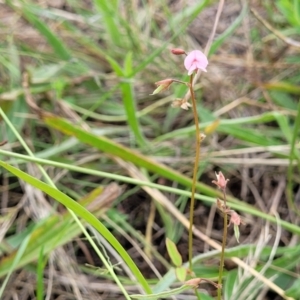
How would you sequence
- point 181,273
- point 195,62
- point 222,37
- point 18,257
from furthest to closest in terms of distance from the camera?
point 222,37, point 18,257, point 181,273, point 195,62

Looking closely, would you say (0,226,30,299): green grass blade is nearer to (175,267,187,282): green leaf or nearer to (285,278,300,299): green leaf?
(175,267,187,282): green leaf

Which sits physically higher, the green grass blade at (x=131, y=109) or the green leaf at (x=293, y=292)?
the green grass blade at (x=131, y=109)

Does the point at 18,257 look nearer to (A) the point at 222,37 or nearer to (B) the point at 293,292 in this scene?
(B) the point at 293,292

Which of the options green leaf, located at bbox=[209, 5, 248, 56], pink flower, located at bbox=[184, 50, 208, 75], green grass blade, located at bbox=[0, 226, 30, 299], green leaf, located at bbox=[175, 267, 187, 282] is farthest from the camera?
green leaf, located at bbox=[209, 5, 248, 56]

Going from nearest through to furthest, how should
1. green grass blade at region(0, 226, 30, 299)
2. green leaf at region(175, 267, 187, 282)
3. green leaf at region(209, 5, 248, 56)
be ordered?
1. green leaf at region(175, 267, 187, 282)
2. green grass blade at region(0, 226, 30, 299)
3. green leaf at region(209, 5, 248, 56)

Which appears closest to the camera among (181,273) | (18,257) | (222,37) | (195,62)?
(195,62)

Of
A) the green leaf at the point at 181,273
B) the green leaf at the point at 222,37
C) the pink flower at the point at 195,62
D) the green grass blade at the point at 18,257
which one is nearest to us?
the pink flower at the point at 195,62

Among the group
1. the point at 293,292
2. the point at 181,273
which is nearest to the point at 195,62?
the point at 181,273

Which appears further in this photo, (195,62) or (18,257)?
(18,257)

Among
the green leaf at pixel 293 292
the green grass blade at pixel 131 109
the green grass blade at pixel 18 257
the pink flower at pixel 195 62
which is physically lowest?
the green leaf at pixel 293 292

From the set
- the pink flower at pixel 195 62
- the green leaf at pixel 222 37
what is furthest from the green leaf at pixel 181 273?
the green leaf at pixel 222 37

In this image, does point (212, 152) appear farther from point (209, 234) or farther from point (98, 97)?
point (98, 97)

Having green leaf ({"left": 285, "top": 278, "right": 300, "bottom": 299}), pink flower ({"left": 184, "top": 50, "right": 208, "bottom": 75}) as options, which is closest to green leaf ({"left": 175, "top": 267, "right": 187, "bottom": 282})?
green leaf ({"left": 285, "top": 278, "right": 300, "bottom": 299})

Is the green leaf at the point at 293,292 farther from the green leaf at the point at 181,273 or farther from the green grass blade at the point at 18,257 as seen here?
the green grass blade at the point at 18,257
